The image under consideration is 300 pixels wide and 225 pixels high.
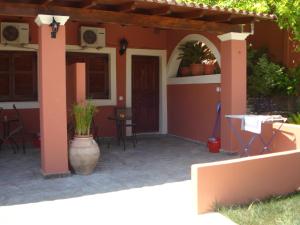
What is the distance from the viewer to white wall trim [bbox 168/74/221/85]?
30.1 ft

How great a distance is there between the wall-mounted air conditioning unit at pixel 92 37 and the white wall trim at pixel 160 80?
3.22ft

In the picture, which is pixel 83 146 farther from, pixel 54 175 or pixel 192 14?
pixel 192 14

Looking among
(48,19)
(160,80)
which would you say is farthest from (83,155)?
(160,80)

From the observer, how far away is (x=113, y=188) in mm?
5898

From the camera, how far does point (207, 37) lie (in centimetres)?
931

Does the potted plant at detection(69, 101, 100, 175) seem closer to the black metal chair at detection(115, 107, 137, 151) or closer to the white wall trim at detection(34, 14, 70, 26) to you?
the white wall trim at detection(34, 14, 70, 26)

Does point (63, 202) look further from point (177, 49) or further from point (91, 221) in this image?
point (177, 49)

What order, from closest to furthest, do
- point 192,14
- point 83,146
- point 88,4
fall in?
point 88,4 → point 83,146 → point 192,14

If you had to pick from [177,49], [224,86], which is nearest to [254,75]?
[224,86]

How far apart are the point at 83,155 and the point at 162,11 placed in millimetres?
2936

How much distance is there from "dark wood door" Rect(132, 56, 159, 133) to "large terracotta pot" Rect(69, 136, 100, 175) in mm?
4604

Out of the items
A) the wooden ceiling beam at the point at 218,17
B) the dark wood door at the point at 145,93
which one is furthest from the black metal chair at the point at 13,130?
the wooden ceiling beam at the point at 218,17

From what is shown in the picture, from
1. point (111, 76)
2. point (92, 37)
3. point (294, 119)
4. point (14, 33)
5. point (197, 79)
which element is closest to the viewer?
point (294, 119)

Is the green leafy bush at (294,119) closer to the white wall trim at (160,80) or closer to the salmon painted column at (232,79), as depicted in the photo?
the salmon painted column at (232,79)
